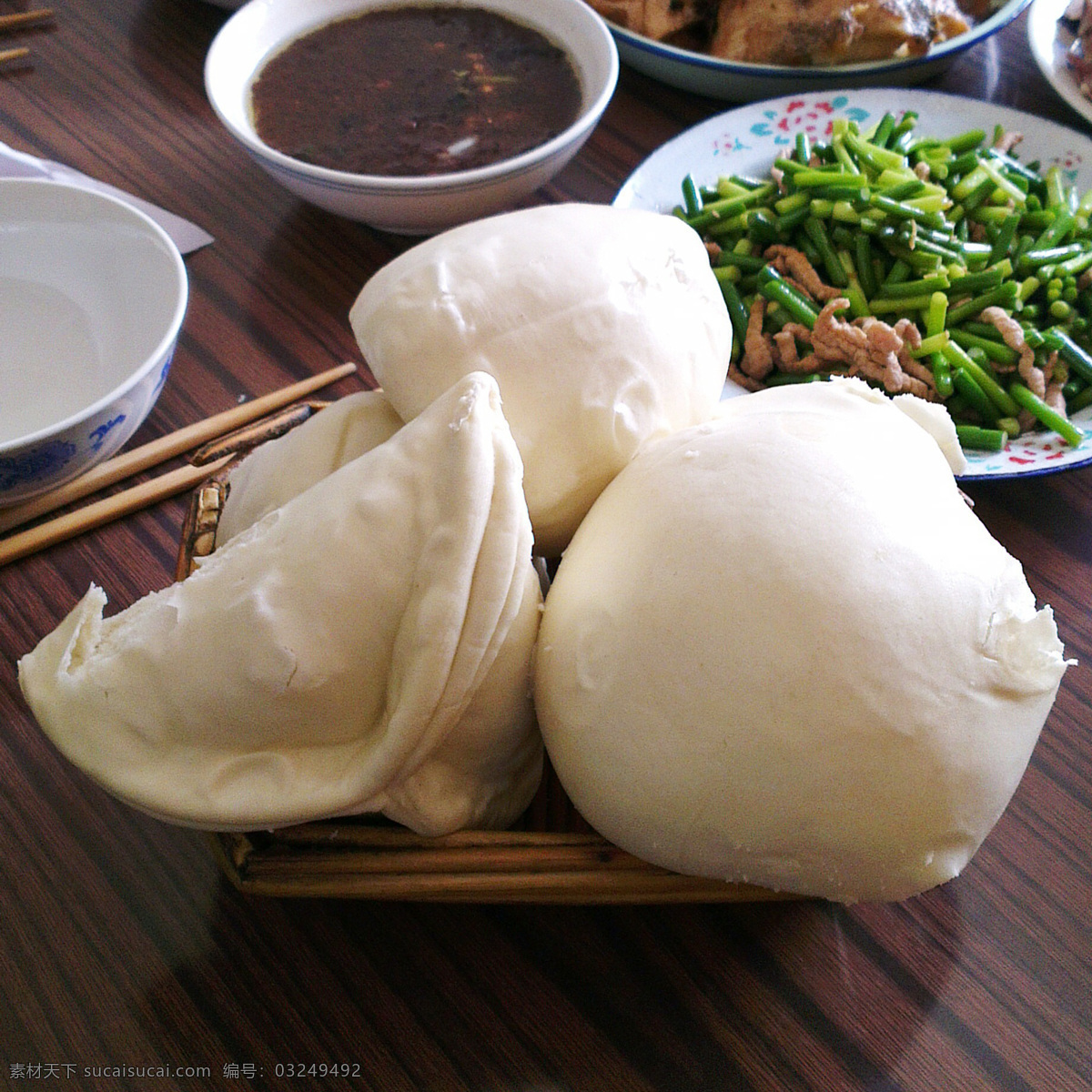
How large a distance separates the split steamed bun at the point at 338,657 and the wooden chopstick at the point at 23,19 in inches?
60.0

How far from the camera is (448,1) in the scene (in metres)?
1.41

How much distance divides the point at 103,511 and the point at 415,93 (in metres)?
0.73

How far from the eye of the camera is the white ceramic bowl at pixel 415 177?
A: 1097 millimetres

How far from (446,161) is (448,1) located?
1.29 feet

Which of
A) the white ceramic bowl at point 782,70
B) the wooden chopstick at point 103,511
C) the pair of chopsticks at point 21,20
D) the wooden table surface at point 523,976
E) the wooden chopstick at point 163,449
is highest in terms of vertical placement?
the pair of chopsticks at point 21,20

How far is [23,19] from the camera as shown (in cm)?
163

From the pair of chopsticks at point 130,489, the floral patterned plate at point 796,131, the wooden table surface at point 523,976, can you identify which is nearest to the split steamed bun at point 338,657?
the wooden table surface at point 523,976

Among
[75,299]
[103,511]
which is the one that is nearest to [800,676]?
[103,511]

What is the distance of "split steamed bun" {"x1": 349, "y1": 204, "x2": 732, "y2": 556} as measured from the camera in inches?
26.3

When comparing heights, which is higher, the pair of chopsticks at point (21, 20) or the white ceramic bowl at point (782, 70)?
the pair of chopsticks at point (21, 20)

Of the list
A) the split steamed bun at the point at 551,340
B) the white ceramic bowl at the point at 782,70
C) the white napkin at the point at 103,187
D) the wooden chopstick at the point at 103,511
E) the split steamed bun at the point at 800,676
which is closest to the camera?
the split steamed bun at the point at 800,676

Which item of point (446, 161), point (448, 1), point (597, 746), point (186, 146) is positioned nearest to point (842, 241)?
point (446, 161)

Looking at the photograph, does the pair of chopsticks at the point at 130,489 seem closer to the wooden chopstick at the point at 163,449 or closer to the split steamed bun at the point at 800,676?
the wooden chopstick at the point at 163,449

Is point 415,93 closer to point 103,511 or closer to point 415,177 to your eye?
point 415,177
